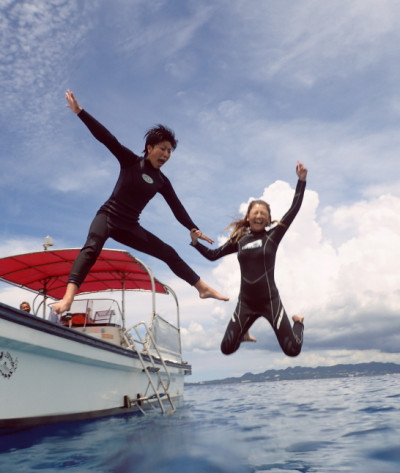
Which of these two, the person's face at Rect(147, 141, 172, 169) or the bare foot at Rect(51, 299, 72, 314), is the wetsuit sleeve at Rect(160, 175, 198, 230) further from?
the bare foot at Rect(51, 299, 72, 314)

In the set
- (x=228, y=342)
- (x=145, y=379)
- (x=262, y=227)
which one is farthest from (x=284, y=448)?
(x=145, y=379)

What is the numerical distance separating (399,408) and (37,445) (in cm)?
558

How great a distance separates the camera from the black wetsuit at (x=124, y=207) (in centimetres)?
466

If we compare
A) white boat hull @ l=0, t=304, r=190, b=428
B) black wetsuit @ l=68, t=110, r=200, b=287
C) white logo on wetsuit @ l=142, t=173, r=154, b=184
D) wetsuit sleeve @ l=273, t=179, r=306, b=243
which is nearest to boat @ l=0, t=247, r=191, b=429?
white boat hull @ l=0, t=304, r=190, b=428

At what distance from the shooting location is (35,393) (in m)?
4.82

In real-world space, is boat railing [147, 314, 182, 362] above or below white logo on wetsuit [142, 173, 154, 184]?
below

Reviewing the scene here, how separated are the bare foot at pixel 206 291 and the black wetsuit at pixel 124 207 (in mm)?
647

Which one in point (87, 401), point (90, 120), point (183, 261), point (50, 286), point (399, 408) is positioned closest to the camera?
point (90, 120)

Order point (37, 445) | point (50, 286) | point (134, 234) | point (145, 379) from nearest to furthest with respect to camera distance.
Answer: point (37, 445) → point (134, 234) → point (145, 379) → point (50, 286)

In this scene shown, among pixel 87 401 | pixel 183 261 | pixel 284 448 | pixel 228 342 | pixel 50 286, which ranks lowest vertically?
pixel 284 448

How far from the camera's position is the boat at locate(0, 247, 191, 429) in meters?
4.55

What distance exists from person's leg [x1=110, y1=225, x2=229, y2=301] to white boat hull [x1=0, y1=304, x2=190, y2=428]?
1.47 metres

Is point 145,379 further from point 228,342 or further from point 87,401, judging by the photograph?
point 228,342

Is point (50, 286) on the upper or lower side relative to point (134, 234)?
upper
